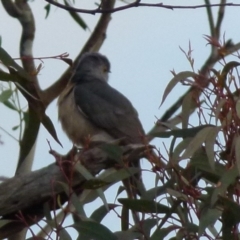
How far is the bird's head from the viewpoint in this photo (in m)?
4.72

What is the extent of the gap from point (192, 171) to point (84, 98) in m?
2.49

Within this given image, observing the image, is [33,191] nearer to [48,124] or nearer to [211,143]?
[48,124]

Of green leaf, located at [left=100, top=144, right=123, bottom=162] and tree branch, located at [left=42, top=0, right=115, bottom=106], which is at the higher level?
tree branch, located at [left=42, top=0, right=115, bottom=106]

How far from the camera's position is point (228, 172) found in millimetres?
1624

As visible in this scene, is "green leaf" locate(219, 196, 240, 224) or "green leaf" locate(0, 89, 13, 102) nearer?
"green leaf" locate(219, 196, 240, 224)

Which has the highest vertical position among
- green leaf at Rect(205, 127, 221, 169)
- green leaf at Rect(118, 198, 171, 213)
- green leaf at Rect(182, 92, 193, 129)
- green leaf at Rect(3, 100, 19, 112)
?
green leaf at Rect(3, 100, 19, 112)

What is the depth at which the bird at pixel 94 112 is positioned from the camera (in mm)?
4062

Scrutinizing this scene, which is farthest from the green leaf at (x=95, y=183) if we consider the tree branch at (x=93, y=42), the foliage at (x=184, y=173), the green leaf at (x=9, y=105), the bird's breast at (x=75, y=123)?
the bird's breast at (x=75, y=123)

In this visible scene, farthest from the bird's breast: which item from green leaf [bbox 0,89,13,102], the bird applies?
green leaf [bbox 0,89,13,102]

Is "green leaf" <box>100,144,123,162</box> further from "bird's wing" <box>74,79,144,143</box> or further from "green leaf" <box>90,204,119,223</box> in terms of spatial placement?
"bird's wing" <box>74,79,144,143</box>

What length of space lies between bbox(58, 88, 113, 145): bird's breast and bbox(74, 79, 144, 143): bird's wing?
0.02m

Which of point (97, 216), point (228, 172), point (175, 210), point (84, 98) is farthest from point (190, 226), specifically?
point (84, 98)

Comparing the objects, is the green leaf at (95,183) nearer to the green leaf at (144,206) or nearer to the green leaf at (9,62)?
the green leaf at (144,206)


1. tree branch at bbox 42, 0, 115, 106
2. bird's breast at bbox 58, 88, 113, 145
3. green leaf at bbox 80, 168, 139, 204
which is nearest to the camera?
green leaf at bbox 80, 168, 139, 204
